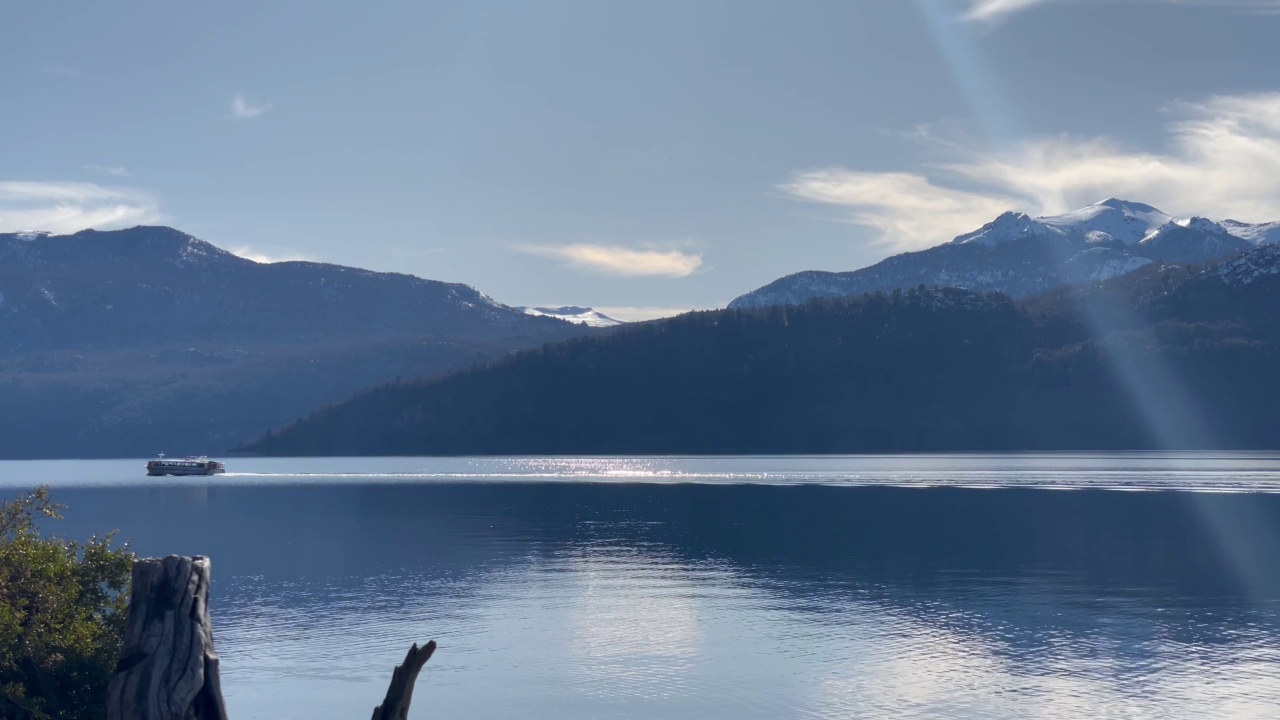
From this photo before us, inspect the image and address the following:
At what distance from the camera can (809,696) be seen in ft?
149

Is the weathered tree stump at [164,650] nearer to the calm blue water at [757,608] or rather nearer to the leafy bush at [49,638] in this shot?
the leafy bush at [49,638]

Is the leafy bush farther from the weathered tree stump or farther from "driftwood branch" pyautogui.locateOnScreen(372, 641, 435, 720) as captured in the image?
"driftwood branch" pyautogui.locateOnScreen(372, 641, 435, 720)

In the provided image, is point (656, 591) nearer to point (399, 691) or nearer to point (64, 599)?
point (64, 599)

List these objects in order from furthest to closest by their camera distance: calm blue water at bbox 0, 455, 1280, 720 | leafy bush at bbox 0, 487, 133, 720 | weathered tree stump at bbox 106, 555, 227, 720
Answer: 1. calm blue water at bbox 0, 455, 1280, 720
2. leafy bush at bbox 0, 487, 133, 720
3. weathered tree stump at bbox 106, 555, 227, 720

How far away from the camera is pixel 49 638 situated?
29.2 m

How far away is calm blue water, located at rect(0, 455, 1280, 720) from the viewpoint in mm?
45250

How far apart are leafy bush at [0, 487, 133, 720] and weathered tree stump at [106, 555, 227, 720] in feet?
49.5

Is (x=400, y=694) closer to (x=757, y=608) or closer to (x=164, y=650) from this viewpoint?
(x=164, y=650)

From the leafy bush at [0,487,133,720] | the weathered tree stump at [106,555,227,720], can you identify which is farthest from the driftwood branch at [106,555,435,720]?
the leafy bush at [0,487,133,720]

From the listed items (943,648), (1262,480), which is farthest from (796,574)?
(1262,480)

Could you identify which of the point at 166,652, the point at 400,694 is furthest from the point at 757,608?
the point at 166,652

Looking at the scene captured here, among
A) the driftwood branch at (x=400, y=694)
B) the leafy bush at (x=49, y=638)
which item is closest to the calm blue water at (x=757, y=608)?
the leafy bush at (x=49, y=638)

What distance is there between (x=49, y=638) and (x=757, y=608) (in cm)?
4261

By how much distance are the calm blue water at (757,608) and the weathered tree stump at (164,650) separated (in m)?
29.4
